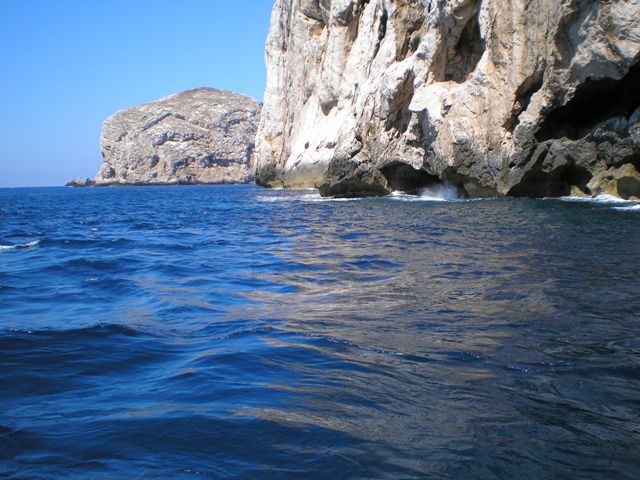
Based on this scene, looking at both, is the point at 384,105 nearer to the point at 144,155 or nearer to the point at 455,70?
the point at 455,70

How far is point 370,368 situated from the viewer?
4.56 metres

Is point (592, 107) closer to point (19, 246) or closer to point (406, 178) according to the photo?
point (406, 178)

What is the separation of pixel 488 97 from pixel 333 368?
21229 millimetres

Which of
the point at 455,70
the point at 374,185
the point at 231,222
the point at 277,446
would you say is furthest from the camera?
the point at 374,185

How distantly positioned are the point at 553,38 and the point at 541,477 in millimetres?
20093

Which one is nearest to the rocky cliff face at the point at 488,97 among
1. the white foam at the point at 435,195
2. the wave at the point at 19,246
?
the white foam at the point at 435,195

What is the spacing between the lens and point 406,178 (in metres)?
31.9

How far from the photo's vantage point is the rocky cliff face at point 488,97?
18.7 m

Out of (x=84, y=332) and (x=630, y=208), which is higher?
(x=630, y=208)

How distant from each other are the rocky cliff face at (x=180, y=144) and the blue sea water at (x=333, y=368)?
11972cm

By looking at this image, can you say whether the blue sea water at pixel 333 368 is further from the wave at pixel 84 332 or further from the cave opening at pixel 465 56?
the cave opening at pixel 465 56

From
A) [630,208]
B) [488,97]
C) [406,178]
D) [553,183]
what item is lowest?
[630,208]

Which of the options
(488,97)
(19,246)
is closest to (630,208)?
(488,97)

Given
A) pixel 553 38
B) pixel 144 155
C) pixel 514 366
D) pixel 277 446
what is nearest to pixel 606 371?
pixel 514 366
